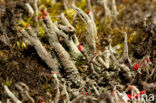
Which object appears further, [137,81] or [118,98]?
[137,81]

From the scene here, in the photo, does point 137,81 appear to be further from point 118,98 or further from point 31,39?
point 31,39

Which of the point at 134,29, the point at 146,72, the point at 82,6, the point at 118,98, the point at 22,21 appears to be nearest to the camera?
the point at 118,98

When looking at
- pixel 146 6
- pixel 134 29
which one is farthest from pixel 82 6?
pixel 146 6

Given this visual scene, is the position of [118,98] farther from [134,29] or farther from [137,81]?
[134,29]

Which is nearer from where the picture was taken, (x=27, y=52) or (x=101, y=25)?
(x=27, y=52)

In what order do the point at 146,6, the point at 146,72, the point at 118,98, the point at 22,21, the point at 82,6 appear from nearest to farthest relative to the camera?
the point at 118,98
the point at 146,72
the point at 22,21
the point at 82,6
the point at 146,6

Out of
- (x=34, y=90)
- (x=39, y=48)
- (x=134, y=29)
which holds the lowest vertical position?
(x=34, y=90)

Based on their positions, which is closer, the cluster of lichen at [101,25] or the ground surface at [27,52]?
the ground surface at [27,52]

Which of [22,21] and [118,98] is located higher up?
[22,21]

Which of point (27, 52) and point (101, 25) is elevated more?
point (101, 25)

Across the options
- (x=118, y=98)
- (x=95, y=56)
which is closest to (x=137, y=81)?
(x=118, y=98)

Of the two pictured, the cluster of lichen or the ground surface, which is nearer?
the ground surface
